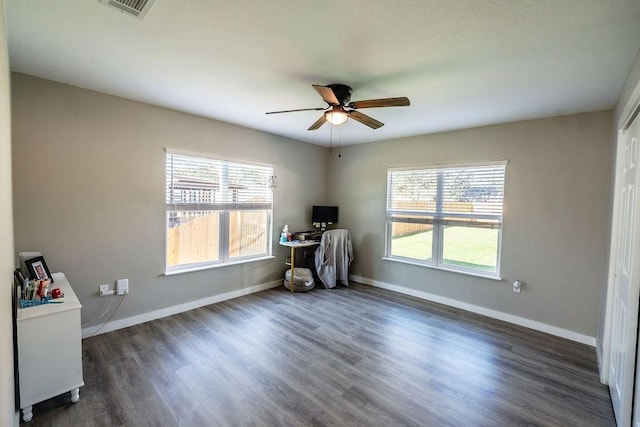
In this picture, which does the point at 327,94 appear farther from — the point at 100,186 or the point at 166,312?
the point at 166,312

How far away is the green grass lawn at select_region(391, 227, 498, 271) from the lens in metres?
3.70

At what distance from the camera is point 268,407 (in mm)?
2006

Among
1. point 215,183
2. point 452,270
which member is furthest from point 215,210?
point 452,270

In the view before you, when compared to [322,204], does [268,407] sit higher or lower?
lower

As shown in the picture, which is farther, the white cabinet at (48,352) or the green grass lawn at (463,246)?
the green grass lawn at (463,246)

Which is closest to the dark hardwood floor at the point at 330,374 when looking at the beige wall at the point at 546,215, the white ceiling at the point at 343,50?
the beige wall at the point at 546,215

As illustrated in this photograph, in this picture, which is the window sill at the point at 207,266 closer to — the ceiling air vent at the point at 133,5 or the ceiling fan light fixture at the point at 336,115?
the ceiling fan light fixture at the point at 336,115

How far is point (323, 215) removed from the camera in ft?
16.7

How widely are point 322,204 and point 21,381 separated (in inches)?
167

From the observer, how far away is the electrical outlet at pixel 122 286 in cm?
302

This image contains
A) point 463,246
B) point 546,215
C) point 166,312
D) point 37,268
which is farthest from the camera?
point 463,246

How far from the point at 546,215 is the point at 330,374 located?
9.61 feet

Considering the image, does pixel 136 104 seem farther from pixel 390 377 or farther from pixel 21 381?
pixel 390 377

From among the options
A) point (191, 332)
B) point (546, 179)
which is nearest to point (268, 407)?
point (191, 332)
